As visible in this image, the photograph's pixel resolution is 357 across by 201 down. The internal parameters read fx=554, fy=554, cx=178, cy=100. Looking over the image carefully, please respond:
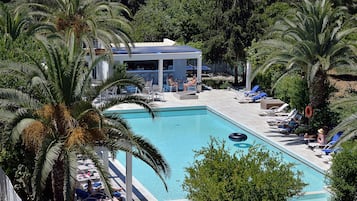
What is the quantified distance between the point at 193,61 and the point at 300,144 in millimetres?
16770

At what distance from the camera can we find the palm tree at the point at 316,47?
2172 centimetres

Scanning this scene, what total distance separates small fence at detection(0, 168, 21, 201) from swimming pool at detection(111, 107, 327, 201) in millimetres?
5350

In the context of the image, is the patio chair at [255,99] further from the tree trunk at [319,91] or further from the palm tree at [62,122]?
the palm tree at [62,122]

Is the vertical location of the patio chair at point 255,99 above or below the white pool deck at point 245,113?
above

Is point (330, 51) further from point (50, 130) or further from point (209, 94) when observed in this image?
point (50, 130)

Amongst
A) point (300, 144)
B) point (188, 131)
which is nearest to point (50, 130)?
point (300, 144)

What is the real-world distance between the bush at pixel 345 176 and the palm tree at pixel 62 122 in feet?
14.5

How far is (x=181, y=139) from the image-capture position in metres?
24.2

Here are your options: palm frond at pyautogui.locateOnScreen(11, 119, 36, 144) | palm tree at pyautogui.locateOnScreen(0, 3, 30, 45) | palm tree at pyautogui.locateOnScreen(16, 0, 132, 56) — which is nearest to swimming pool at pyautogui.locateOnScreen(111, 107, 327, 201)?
palm tree at pyautogui.locateOnScreen(16, 0, 132, 56)

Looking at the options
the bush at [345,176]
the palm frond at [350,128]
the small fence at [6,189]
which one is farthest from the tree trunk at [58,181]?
the palm frond at [350,128]

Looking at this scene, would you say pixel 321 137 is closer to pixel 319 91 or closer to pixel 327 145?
pixel 327 145

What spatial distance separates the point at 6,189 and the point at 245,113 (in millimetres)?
16322

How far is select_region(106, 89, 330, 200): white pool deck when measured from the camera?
67.3ft

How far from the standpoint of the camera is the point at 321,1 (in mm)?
22609
